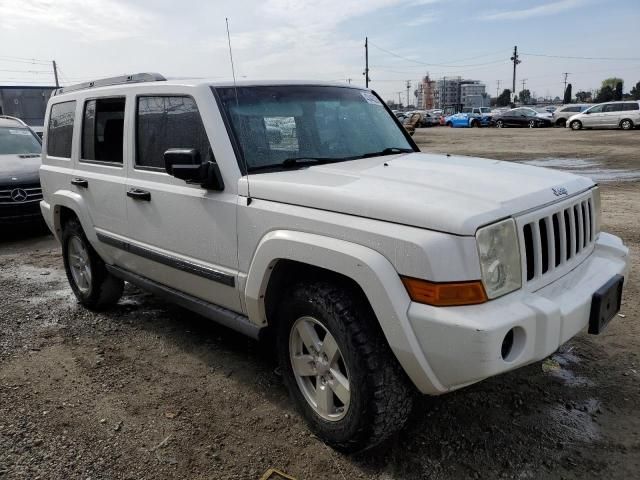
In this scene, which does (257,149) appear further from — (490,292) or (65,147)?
(65,147)

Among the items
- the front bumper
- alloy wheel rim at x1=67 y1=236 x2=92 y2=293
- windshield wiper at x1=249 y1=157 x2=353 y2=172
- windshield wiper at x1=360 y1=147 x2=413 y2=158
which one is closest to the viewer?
the front bumper

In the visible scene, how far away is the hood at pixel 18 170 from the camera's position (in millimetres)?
7996

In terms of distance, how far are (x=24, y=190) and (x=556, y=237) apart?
7.63 m

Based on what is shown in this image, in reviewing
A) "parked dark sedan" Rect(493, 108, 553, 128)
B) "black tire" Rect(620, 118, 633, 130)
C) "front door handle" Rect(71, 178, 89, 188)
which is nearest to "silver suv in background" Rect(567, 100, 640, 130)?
"black tire" Rect(620, 118, 633, 130)

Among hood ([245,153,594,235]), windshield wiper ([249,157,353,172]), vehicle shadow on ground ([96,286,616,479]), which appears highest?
windshield wiper ([249,157,353,172])

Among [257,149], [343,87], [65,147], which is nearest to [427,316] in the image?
[257,149]

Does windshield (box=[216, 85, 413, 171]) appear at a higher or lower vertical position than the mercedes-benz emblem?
higher

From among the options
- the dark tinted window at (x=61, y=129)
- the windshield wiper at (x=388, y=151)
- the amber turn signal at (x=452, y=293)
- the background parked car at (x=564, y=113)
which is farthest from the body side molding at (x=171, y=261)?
the background parked car at (x=564, y=113)

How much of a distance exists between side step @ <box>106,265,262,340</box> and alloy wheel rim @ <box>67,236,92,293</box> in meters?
0.55

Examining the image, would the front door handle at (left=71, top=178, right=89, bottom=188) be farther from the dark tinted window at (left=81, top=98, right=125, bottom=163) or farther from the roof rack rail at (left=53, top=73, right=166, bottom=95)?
the roof rack rail at (left=53, top=73, right=166, bottom=95)

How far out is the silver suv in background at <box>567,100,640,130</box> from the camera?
1156 inches

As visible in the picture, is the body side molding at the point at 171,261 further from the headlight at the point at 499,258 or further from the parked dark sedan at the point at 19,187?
the parked dark sedan at the point at 19,187

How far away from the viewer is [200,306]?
3.57 m

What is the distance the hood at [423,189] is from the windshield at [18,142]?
7623mm
